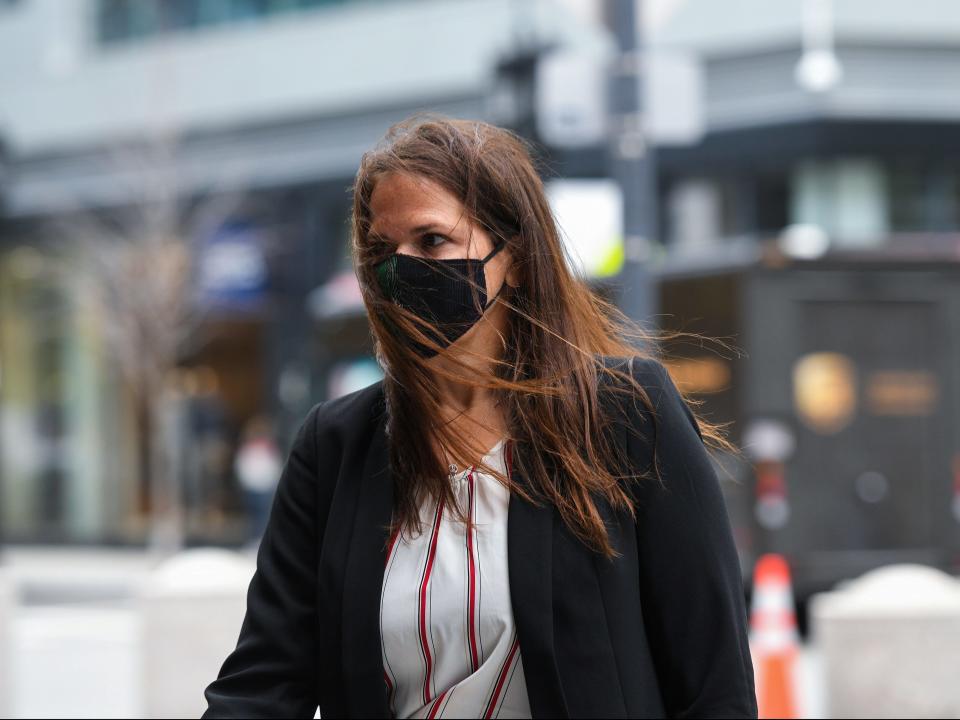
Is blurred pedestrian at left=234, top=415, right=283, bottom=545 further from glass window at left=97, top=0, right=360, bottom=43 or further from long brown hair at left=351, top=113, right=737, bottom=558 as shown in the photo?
long brown hair at left=351, top=113, right=737, bottom=558

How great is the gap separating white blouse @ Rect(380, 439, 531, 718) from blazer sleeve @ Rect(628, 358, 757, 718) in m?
0.21

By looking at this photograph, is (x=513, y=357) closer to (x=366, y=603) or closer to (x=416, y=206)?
(x=416, y=206)

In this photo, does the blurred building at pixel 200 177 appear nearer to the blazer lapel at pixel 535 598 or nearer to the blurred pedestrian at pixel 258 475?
the blurred pedestrian at pixel 258 475

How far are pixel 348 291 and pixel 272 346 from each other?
4878 millimetres

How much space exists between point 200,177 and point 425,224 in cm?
1786

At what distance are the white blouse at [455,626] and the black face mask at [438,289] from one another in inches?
10.4

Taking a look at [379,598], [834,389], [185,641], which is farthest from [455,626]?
[834,389]

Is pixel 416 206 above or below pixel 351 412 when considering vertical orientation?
above

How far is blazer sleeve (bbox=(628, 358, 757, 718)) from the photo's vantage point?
7.06ft

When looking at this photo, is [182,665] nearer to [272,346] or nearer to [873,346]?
[873,346]

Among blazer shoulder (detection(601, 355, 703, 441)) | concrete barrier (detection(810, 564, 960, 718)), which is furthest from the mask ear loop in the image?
concrete barrier (detection(810, 564, 960, 718))

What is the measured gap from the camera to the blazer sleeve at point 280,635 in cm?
230

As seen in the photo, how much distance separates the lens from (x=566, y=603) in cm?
211

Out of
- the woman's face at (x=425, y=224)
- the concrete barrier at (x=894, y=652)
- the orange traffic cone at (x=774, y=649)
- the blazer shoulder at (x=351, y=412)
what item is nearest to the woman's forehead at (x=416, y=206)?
the woman's face at (x=425, y=224)
